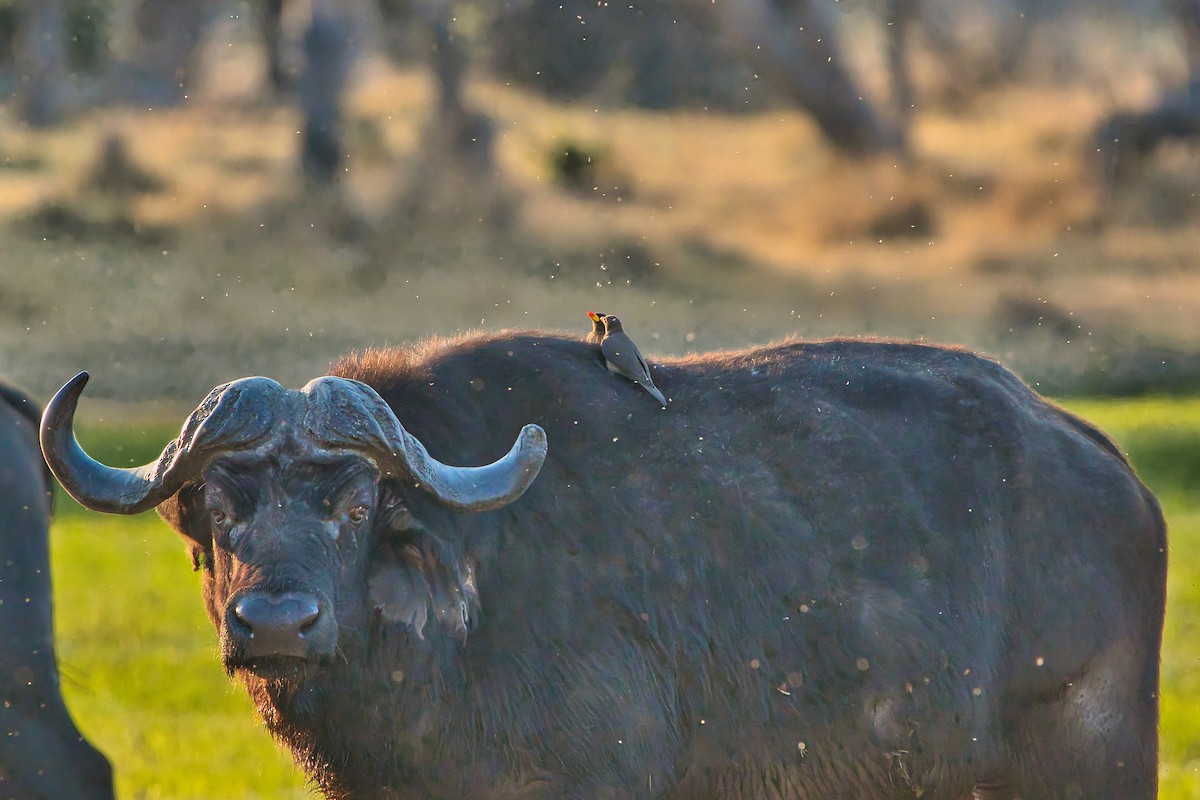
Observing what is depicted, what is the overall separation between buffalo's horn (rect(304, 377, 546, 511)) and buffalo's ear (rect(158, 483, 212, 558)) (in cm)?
56

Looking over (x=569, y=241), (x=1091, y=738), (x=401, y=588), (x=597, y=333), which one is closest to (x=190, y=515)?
(x=401, y=588)

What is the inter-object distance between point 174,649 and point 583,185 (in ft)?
81.3

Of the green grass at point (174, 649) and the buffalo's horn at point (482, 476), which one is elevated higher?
the buffalo's horn at point (482, 476)

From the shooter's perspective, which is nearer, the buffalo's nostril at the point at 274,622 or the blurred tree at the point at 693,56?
the buffalo's nostril at the point at 274,622

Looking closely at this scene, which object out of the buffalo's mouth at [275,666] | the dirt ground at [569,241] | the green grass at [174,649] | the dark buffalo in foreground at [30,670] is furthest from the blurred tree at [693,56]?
the buffalo's mouth at [275,666]

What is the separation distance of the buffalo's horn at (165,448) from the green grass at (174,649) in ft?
2.60

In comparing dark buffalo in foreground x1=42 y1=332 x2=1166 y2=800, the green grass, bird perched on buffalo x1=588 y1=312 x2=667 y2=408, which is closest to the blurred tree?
the green grass

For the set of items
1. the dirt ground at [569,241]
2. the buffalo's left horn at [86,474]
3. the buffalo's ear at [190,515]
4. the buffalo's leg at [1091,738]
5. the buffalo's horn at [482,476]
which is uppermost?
the buffalo's horn at [482,476]

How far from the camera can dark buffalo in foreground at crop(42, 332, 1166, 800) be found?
587 centimetres

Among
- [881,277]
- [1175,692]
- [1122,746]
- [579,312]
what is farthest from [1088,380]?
[1122,746]

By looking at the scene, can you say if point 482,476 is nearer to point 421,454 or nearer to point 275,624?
point 421,454

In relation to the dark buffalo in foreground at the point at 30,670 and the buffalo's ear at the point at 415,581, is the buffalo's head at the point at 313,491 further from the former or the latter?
the dark buffalo in foreground at the point at 30,670

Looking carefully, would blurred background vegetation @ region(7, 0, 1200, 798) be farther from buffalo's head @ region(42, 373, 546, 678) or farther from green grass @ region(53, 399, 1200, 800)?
buffalo's head @ region(42, 373, 546, 678)

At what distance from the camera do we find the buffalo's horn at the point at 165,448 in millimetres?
5793
